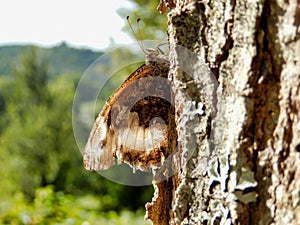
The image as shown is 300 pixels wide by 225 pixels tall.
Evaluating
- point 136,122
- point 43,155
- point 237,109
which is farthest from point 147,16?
point 237,109

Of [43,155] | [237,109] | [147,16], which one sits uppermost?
[147,16]

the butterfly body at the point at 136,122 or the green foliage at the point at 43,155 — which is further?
the green foliage at the point at 43,155

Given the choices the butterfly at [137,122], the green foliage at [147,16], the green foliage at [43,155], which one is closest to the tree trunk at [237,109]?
the butterfly at [137,122]

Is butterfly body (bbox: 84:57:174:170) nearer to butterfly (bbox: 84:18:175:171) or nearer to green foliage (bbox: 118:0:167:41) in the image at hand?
butterfly (bbox: 84:18:175:171)

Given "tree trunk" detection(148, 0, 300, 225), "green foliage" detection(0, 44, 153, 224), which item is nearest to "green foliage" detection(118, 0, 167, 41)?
"green foliage" detection(0, 44, 153, 224)

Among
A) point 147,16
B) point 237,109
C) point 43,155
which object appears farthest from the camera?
point 43,155

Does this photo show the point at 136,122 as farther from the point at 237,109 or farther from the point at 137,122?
the point at 237,109

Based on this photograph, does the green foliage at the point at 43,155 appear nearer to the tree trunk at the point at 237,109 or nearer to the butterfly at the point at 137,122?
the butterfly at the point at 137,122
